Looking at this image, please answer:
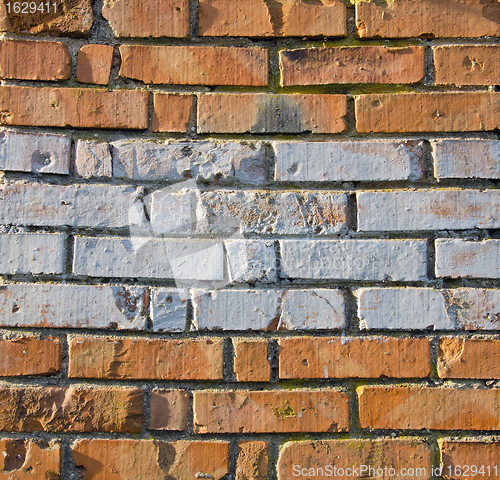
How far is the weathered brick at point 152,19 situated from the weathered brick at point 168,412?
94 centimetres

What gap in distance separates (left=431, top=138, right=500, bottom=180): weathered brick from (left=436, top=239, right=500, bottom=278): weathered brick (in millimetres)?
178

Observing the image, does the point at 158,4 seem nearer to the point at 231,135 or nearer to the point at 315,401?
the point at 231,135

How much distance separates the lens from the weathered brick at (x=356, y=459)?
0.90 metres

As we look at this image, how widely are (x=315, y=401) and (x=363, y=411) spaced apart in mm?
123

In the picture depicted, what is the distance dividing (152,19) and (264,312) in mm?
824

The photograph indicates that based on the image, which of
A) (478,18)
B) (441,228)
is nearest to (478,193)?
(441,228)

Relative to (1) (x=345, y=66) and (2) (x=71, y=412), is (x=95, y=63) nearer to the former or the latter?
(1) (x=345, y=66)

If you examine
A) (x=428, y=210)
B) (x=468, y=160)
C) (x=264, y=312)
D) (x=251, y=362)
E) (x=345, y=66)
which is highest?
(x=345, y=66)

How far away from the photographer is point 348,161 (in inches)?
37.6

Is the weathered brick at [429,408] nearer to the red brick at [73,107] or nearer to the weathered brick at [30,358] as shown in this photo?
the weathered brick at [30,358]

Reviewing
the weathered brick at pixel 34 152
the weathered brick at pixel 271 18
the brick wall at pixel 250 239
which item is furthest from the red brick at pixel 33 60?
the weathered brick at pixel 271 18

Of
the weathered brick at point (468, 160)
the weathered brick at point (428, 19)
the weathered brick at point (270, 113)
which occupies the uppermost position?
the weathered brick at point (428, 19)

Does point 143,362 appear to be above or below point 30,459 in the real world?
above

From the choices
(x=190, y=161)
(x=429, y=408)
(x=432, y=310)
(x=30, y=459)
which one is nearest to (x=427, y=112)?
(x=432, y=310)
